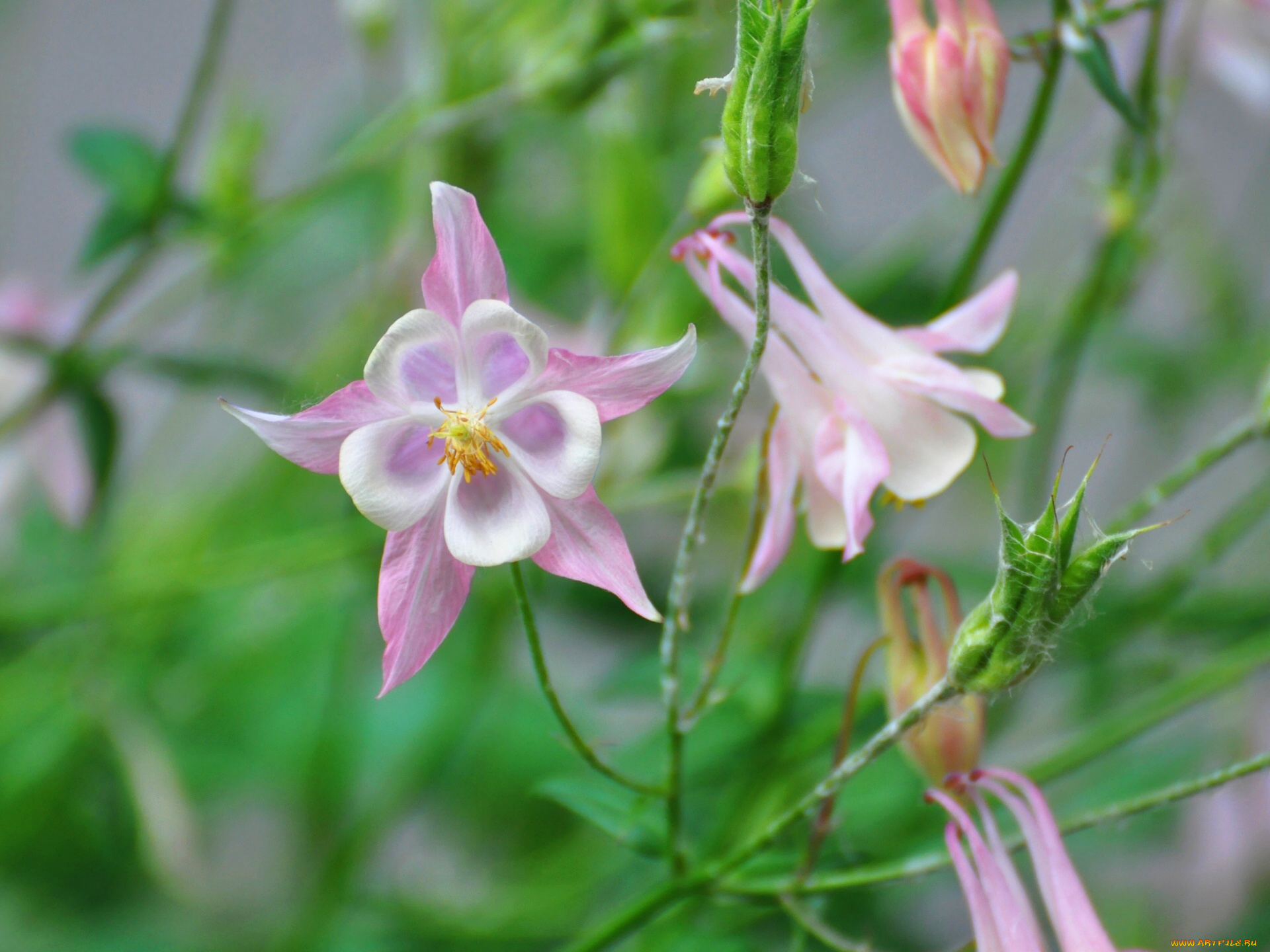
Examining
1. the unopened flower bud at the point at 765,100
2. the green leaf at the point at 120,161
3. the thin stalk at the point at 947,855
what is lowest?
the thin stalk at the point at 947,855

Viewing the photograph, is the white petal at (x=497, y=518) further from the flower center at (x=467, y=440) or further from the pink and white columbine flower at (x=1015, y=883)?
the pink and white columbine flower at (x=1015, y=883)

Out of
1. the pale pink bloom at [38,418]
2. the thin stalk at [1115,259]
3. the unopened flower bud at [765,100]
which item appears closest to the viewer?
the unopened flower bud at [765,100]

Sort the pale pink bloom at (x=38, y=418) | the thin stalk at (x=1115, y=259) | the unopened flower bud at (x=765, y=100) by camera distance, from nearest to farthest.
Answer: the unopened flower bud at (x=765, y=100) → the thin stalk at (x=1115, y=259) → the pale pink bloom at (x=38, y=418)

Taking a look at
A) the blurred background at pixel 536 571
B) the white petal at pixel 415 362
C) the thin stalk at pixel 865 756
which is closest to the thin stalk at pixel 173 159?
the blurred background at pixel 536 571

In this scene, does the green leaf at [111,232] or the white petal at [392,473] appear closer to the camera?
the white petal at [392,473]

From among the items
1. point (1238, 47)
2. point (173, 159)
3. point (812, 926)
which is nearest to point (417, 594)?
point (812, 926)

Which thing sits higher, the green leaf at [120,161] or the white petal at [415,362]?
the green leaf at [120,161]

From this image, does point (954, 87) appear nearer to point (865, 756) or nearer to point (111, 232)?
point (865, 756)
